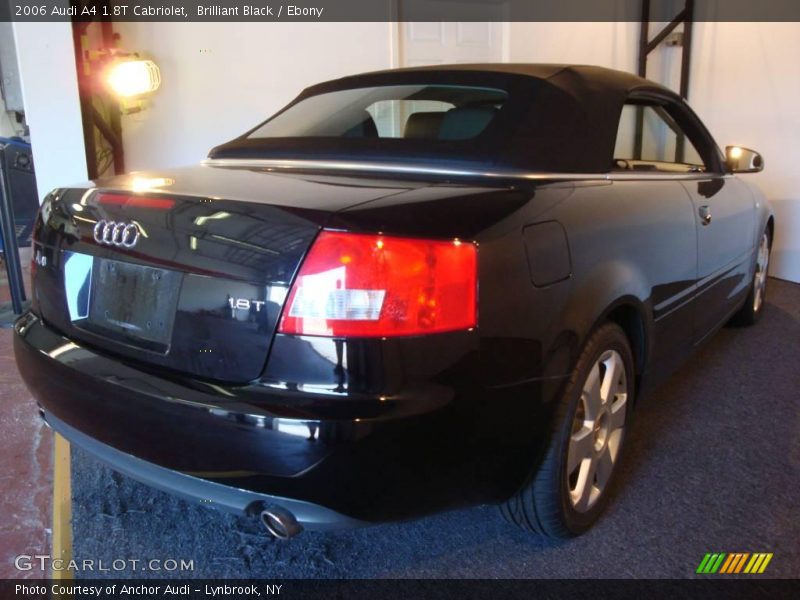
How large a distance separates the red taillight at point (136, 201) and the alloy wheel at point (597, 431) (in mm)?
1106

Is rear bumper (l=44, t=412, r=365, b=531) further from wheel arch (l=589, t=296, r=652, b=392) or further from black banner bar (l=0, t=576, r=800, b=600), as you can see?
wheel arch (l=589, t=296, r=652, b=392)

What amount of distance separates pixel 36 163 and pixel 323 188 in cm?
296

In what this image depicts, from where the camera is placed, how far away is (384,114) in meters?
Result: 2.51

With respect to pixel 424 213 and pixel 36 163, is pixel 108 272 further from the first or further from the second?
pixel 36 163

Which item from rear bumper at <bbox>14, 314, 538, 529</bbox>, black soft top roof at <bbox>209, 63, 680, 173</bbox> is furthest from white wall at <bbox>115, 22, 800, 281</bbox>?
rear bumper at <bbox>14, 314, 538, 529</bbox>

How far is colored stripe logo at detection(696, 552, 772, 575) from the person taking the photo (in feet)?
5.68

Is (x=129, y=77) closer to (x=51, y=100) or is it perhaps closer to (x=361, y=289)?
(x=51, y=100)

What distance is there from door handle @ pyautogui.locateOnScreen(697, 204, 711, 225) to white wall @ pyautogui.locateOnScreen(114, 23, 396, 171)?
3236 mm

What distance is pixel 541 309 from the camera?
1.49 meters

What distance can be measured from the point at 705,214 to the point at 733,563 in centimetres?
128

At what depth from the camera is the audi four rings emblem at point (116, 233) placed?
4.88 feet

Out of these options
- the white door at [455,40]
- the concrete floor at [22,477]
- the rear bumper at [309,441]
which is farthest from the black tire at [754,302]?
the concrete floor at [22,477]

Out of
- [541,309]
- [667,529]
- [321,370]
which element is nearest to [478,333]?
[541,309]

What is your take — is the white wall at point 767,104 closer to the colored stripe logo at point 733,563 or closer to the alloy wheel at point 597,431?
the alloy wheel at point 597,431
